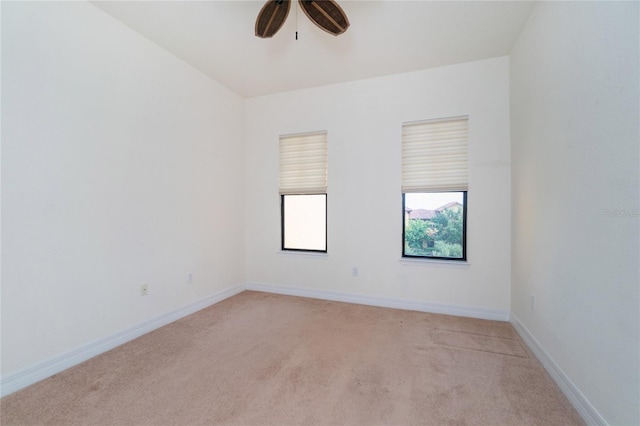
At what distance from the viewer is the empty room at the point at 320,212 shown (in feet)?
5.49

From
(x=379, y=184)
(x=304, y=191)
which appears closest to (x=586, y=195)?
(x=379, y=184)

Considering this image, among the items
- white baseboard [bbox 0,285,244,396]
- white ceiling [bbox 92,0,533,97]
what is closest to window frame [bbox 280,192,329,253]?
white baseboard [bbox 0,285,244,396]

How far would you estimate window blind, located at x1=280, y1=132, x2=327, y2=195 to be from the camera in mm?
3978

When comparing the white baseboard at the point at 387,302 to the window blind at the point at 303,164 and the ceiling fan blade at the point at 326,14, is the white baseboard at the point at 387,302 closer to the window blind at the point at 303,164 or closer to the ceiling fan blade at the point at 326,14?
the window blind at the point at 303,164

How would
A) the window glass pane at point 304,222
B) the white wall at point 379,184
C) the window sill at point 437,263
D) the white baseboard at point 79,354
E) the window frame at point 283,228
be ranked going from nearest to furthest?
the white baseboard at point 79,354 → the white wall at point 379,184 → the window sill at point 437,263 → the window frame at point 283,228 → the window glass pane at point 304,222

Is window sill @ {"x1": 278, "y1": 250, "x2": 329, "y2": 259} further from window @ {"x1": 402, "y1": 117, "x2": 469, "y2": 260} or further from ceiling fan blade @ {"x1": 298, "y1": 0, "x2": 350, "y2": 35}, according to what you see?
ceiling fan blade @ {"x1": 298, "y1": 0, "x2": 350, "y2": 35}

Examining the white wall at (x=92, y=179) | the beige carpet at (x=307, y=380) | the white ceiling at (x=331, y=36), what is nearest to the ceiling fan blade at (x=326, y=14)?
the white ceiling at (x=331, y=36)

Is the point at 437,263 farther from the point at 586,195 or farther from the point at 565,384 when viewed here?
the point at 586,195

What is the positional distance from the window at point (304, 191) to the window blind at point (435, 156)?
45.5 inches

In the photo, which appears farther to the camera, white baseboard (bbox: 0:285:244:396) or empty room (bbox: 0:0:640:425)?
white baseboard (bbox: 0:285:244:396)

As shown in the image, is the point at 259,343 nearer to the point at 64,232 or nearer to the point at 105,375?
the point at 105,375

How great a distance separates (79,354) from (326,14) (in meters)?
3.41

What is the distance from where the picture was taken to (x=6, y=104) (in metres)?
1.89

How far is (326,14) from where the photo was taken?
2.13m
